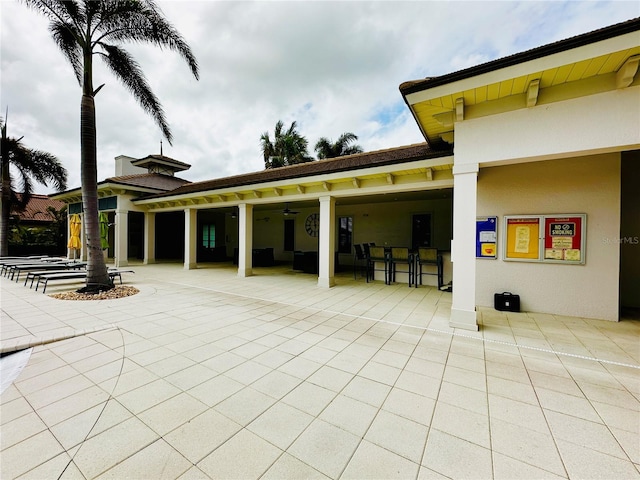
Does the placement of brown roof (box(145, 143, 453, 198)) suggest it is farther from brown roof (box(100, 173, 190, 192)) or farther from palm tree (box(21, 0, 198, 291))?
brown roof (box(100, 173, 190, 192))

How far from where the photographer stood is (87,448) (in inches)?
66.9

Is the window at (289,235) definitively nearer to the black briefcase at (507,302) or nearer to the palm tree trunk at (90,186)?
the palm tree trunk at (90,186)

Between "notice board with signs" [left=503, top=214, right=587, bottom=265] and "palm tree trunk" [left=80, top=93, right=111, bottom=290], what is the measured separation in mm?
9685

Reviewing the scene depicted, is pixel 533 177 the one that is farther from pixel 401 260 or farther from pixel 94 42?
pixel 94 42

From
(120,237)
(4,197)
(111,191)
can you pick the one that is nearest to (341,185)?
(120,237)

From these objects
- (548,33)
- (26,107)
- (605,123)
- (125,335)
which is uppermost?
(26,107)

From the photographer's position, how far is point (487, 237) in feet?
17.8

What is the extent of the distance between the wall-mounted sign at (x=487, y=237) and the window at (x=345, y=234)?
718 cm

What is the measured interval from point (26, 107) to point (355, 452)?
60.7 feet

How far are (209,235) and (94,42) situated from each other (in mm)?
11827

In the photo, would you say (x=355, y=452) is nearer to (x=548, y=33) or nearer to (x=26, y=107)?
(x=548, y=33)

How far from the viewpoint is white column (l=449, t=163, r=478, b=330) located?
4.00 meters

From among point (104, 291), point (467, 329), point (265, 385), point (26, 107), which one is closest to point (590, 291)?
point (467, 329)

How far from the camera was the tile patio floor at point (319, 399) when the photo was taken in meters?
1.61
